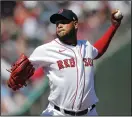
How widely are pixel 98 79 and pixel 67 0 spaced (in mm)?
1090

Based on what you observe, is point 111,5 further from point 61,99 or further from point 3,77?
point 61,99

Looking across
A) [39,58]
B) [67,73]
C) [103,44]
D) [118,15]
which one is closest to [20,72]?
[39,58]

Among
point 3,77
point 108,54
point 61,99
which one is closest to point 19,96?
point 3,77

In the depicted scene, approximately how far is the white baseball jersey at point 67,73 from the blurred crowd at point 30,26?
239 centimetres

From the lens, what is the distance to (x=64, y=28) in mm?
2633

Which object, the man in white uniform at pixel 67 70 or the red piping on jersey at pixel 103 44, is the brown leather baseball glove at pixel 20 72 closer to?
the man in white uniform at pixel 67 70

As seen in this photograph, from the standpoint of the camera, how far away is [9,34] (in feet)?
17.3

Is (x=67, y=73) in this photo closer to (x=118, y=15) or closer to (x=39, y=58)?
(x=39, y=58)

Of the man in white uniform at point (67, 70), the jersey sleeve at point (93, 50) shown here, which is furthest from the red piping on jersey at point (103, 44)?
the man in white uniform at point (67, 70)

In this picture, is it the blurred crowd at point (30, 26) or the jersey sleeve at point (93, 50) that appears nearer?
the jersey sleeve at point (93, 50)

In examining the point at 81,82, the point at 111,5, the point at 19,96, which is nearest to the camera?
the point at 81,82

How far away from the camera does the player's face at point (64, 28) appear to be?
8.63 ft

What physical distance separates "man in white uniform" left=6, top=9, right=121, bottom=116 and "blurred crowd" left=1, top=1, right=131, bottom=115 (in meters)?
2.38

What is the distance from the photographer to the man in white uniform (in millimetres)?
2607
